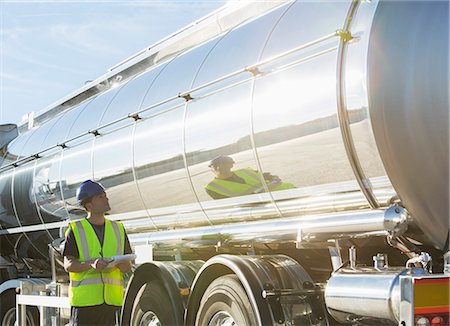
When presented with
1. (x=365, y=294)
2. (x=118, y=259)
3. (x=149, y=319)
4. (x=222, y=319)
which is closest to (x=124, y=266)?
(x=118, y=259)

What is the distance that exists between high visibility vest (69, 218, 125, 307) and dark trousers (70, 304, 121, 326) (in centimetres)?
4

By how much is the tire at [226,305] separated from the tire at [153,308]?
1.39 ft

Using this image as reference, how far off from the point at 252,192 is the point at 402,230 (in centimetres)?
129

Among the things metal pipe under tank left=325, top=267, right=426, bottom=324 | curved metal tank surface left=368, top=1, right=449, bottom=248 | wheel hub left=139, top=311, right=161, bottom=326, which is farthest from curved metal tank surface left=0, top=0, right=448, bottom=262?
wheel hub left=139, top=311, right=161, bottom=326

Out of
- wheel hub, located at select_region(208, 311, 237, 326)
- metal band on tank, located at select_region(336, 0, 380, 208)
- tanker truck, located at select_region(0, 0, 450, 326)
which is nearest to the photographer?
tanker truck, located at select_region(0, 0, 450, 326)

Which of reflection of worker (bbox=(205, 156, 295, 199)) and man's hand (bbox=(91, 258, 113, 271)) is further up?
reflection of worker (bbox=(205, 156, 295, 199))

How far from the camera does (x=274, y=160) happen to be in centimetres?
445

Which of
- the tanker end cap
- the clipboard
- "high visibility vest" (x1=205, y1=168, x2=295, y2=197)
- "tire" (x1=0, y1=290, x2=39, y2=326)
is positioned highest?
"high visibility vest" (x1=205, y1=168, x2=295, y2=197)

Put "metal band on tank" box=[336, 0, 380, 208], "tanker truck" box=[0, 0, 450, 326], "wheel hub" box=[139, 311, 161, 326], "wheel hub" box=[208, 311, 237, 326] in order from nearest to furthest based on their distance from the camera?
"tanker truck" box=[0, 0, 450, 326], "metal band on tank" box=[336, 0, 380, 208], "wheel hub" box=[208, 311, 237, 326], "wheel hub" box=[139, 311, 161, 326]

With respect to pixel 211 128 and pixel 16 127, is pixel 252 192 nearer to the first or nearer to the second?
pixel 211 128

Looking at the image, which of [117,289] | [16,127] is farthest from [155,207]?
[16,127]

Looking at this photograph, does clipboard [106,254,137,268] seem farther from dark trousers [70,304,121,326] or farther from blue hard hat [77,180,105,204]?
blue hard hat [77,180,105,204]

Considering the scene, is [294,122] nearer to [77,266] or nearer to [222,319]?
[222,319]

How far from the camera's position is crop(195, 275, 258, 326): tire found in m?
4.49
